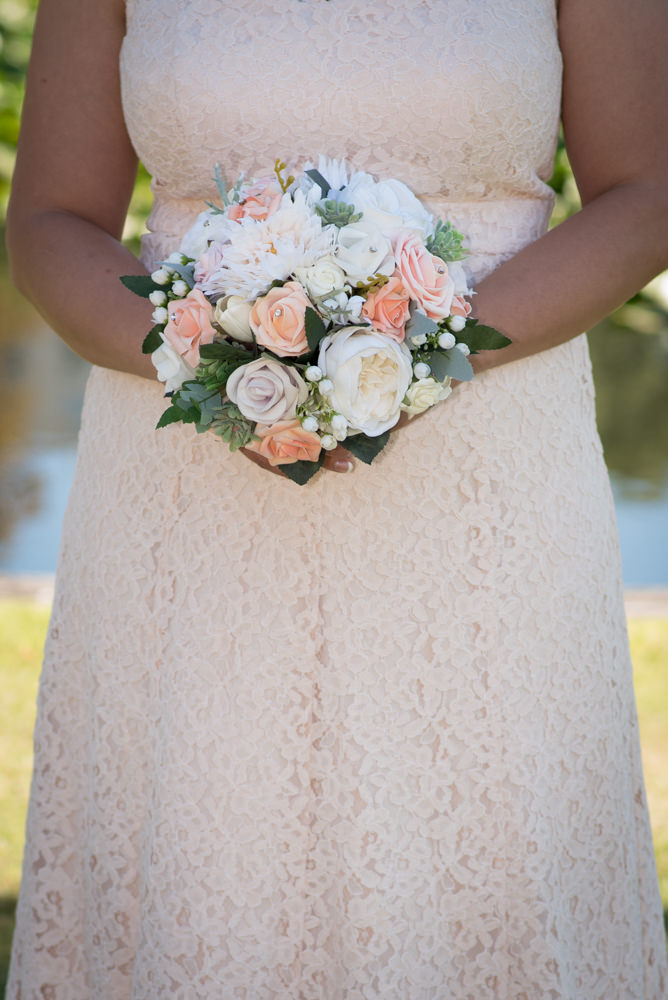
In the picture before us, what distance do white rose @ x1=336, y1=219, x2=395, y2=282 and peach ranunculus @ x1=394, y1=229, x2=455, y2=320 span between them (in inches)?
0.8

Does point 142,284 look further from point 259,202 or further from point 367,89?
point 367,89

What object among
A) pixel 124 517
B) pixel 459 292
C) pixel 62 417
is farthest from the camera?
pixel 62 417

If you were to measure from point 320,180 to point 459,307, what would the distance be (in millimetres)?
251

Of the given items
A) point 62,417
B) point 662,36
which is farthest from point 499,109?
point 62,417

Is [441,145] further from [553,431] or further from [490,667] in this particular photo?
[490,667]

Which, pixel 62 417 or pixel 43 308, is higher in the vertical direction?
pixel 62 417

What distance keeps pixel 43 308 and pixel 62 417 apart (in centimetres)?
929

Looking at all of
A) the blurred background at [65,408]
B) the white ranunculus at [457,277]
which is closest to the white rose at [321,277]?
the white ranunculus at [457,277]

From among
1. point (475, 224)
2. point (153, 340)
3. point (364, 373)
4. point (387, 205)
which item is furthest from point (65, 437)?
point (364, 373)

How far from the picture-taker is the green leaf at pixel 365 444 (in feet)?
4.82

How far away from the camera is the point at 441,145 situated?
1.73 m

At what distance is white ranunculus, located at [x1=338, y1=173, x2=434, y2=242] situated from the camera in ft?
4.80

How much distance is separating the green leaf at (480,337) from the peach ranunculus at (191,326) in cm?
33

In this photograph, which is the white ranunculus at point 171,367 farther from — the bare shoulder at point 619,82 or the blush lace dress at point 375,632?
the bare shoulder at point 619,82
